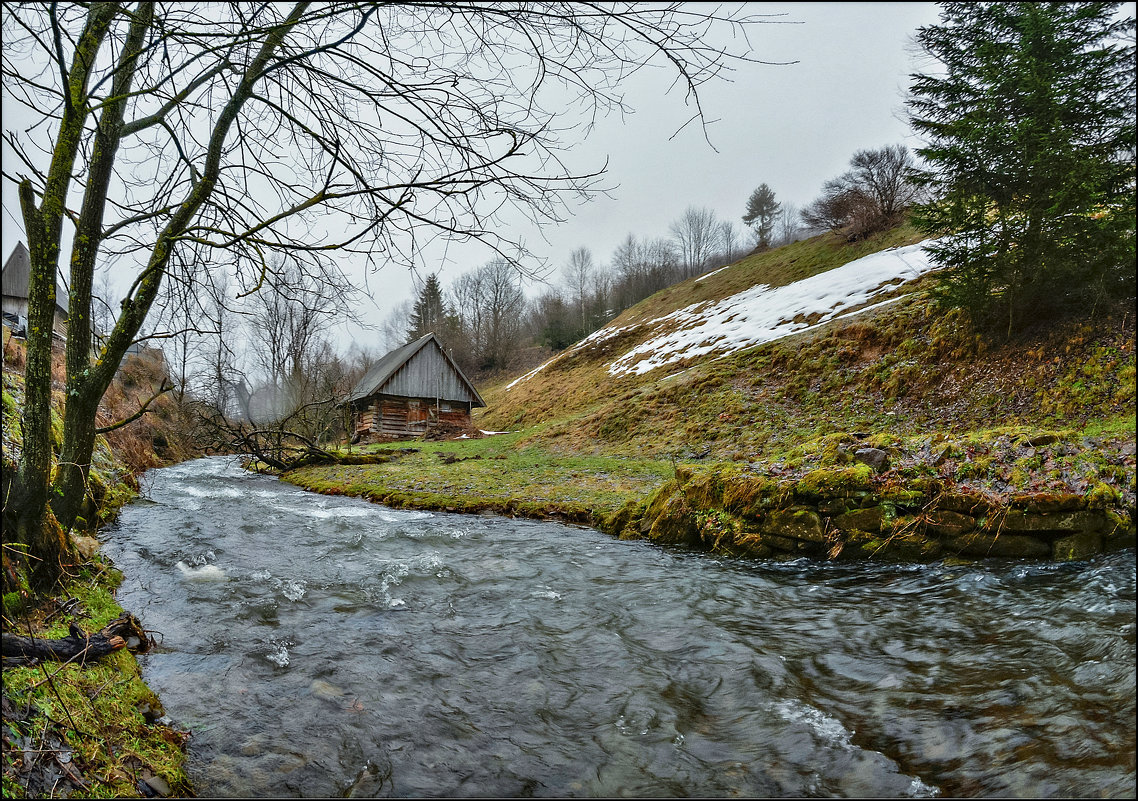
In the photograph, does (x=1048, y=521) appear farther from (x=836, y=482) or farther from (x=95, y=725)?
(x=95, y=725)

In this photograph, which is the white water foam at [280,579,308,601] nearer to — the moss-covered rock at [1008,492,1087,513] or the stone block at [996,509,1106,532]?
the stone block at [996,509,1106,532]

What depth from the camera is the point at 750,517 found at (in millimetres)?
6672

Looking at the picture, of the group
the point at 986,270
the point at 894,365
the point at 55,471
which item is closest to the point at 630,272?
the point at 894,365

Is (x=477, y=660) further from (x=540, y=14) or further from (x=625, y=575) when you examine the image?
(x=540, y=14)

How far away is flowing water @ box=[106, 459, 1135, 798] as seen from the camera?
8.58 ft

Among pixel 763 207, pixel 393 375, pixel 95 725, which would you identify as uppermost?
pixel 763 207

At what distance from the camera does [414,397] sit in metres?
29.4

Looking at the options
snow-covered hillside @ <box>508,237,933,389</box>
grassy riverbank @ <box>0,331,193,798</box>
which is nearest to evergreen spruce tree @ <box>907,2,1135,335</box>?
grassy riverbank @ <box>0,331,193,798</box>

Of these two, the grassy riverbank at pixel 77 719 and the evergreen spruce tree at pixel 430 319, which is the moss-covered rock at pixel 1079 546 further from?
the evergreen spruce tree at pixel 430 319

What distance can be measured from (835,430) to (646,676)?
438 inches

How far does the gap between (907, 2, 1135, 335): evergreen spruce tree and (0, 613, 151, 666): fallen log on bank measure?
5.17 metres

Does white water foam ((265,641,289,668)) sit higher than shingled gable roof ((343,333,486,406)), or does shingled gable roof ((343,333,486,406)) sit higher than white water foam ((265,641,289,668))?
shingled gable roof ((343,333,486,406))

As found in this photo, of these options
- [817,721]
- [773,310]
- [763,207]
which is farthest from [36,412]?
[763,207]

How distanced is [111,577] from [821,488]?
736 cm
